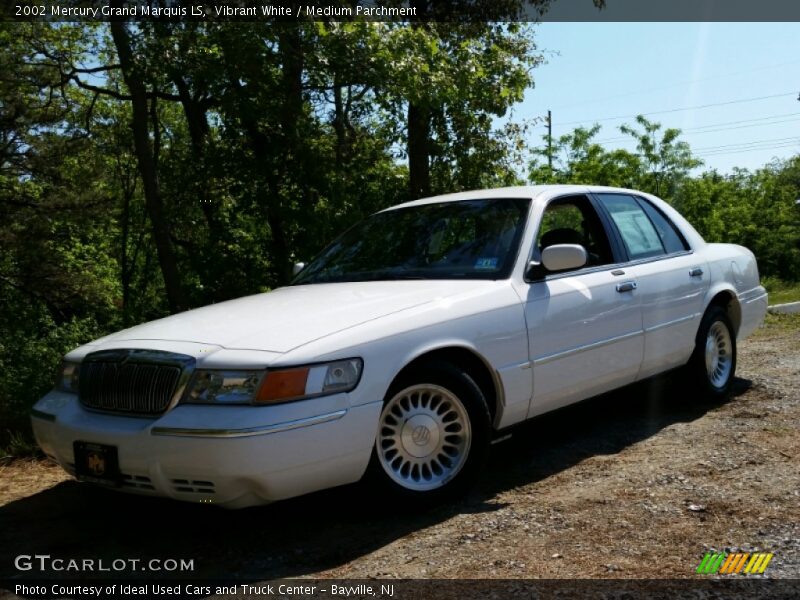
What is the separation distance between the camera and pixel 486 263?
4.76 metres

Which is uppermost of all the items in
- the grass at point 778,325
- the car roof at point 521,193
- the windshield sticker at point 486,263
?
the car roof at point 521,193

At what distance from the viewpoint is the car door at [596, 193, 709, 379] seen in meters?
5.51

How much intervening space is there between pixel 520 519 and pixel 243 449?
4.45 ft

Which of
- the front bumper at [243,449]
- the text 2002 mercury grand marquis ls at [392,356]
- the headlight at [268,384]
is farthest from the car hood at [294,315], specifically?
the front bumper at [243,449]

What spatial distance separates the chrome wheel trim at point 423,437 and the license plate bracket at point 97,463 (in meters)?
1.18

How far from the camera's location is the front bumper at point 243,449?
346 centimetres

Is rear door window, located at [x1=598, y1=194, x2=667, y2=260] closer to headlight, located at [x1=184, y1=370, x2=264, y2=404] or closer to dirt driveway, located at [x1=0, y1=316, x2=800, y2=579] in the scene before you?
dirt driveway, located at [x1=0, y1=316, x2=800, y2=579]

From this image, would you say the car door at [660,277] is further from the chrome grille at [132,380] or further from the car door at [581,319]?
the chrome grille at [132,380]

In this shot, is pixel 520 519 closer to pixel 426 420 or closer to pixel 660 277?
pixel 426 420

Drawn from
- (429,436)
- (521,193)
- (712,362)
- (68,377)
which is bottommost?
(712,362)

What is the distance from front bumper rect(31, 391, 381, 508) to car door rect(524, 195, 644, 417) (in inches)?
A: 50.2

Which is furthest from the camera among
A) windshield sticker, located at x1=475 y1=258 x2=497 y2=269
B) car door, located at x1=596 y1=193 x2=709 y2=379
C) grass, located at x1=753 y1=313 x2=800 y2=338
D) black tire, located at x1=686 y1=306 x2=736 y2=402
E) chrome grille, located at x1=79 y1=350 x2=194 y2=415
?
grass, located at x1=753 y1=313 x2=800 y2=338

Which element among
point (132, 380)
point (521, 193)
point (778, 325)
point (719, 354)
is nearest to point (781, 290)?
point (778, 325)

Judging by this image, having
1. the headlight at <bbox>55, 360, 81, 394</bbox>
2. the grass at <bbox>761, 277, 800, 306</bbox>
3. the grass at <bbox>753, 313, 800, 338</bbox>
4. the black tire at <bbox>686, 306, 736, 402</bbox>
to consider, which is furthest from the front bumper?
the grass at <bbox>761, 277, 800, 306</bbox>
